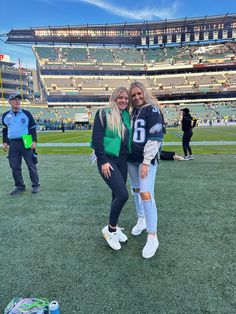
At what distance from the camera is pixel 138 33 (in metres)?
61.5

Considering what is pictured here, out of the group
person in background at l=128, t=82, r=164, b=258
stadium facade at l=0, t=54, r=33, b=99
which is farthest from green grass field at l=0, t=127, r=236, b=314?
stadium facade at l=0, t=54, r=33, b=99

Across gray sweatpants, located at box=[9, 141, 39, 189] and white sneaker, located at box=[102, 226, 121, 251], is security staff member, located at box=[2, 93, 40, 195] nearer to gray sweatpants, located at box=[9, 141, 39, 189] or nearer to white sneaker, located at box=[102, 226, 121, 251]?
gray sweatpants, located at box=[9, 141, 39, 189]

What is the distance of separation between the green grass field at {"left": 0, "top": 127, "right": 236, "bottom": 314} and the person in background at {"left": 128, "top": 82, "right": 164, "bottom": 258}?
0.30m

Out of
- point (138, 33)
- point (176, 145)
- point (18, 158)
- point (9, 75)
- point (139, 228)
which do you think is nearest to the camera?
point (139, 228)

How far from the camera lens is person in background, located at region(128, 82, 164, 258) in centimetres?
252

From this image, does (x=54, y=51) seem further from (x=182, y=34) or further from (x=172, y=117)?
(x=172, y=117)

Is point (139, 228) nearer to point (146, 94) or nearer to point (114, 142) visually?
point (114, 142)

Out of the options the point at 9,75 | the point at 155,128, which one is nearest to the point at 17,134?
the point at 155,128

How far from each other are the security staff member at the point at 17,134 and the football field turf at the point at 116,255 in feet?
1.43

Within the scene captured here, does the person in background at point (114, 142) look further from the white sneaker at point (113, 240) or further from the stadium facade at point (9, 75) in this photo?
the stadium facade at point (9, 75)

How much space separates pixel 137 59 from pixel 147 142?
224ft

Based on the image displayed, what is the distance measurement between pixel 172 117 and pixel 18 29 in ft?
142

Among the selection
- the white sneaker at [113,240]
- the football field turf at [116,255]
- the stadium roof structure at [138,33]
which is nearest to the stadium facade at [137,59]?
the stadium roof structure at [138,33]

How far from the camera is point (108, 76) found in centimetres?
6238
